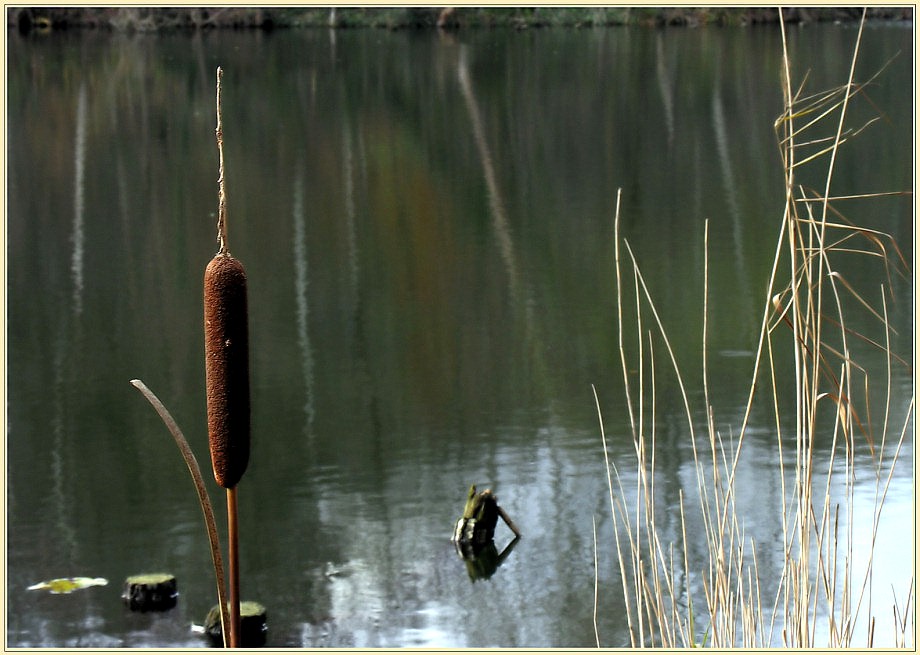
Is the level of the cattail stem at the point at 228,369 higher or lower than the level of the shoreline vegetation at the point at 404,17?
lower

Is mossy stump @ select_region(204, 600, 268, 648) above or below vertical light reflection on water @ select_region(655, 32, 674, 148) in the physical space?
below

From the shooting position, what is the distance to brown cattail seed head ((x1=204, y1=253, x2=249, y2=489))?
1261 millimetres

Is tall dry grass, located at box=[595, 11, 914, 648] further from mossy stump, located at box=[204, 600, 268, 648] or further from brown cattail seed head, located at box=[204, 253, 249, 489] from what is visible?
mossy stump, located at box=[204, 600, 268, 648]

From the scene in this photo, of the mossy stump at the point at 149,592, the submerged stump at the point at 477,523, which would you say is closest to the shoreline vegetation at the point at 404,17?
the submerged stump at the point at 477,523

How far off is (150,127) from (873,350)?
14.1 metres

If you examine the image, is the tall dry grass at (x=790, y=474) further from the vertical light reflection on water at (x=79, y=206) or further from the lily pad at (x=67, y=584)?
the vertical light reflection on water at (x=79, y=206)

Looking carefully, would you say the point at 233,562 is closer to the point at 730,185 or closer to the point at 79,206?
the point at 79,206

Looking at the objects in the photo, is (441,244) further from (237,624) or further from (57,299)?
(237,624)

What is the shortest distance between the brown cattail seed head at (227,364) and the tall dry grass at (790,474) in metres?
0.73

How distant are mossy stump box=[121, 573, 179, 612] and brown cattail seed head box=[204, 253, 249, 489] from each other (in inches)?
149

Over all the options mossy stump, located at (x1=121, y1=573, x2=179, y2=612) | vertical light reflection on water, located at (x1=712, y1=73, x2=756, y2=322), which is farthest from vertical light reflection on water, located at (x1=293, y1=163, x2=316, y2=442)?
vertical light reflection on water, located at (x1=712, y1=73, x2=756, y2=322)

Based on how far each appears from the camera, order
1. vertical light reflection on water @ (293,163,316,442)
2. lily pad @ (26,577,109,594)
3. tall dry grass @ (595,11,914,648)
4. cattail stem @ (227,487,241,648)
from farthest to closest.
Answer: vertical light reflection on water @ (293,163,316,442)
lily pad @ (26,577,109,594)
tall dry grass @ (595,11,914,648)
cattail stem @ (227,487,241,648)

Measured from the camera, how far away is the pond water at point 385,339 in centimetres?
527

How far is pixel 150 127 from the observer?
64.4 feet
